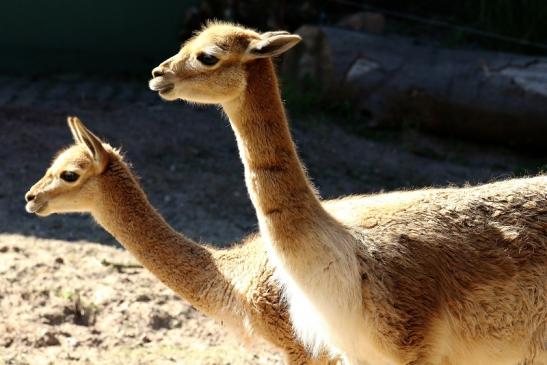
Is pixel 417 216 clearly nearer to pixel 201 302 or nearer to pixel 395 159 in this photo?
pixel 201 302

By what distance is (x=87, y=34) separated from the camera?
1155 cm

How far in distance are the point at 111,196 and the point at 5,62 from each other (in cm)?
678

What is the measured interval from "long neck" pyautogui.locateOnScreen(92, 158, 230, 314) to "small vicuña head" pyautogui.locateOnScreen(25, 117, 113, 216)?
6 centimetres

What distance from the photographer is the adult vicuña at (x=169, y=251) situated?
4754 millimetres

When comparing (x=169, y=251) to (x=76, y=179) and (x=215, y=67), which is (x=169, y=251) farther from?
(x=215, y=67)

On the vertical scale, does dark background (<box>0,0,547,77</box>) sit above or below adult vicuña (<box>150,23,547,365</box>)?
below

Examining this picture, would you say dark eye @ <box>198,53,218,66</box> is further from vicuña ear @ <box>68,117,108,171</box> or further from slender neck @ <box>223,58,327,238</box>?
vicuña ear @ <box>68,117,108,171</box>

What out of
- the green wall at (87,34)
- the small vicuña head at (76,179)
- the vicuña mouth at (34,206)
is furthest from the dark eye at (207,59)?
the green wall at (87,34)

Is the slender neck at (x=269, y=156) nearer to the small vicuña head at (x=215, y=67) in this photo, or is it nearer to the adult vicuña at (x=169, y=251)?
Result: the small vicuña head at (x=215, y=67)

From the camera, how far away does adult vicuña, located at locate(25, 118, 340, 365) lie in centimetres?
475

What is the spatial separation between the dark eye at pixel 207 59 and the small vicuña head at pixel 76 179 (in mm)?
1302

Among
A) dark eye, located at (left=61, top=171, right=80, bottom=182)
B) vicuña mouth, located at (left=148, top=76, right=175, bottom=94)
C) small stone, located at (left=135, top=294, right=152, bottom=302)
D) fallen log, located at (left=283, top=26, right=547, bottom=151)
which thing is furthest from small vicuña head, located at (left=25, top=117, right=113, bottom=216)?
fallen log, located at (left=283, top=26, right=547, bottom=151)

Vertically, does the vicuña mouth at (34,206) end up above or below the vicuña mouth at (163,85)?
below

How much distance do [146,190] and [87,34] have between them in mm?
3753
